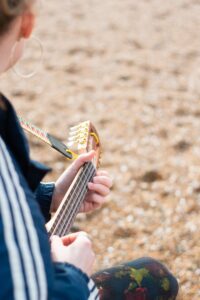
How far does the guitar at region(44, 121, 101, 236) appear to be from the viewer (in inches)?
50.1

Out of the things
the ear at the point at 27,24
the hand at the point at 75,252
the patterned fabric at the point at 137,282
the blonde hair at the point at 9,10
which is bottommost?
the patterned fabric at the point at 137,282

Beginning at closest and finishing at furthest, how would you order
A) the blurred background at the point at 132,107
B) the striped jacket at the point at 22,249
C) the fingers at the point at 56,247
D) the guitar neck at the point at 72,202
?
the striped jacket at the point at 22,249, the fingers at the point at 56,247, the guitar neck at the point at 72,202, the blurred background at the point at 132,107

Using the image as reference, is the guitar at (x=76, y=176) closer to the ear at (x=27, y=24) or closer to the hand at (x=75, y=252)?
the hand at (x=75, y=252)

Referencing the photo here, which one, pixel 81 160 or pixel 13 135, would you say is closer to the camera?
pixel 13 135

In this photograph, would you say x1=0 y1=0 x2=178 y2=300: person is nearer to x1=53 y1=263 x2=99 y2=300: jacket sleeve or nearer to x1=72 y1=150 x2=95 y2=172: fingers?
x1=53 y1=263 x2=99 y2=300: jacket sleeve

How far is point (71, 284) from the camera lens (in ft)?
3.40

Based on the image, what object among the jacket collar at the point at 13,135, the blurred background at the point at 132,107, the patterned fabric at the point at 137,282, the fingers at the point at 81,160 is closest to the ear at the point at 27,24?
the jacket collar at the point at 13,135

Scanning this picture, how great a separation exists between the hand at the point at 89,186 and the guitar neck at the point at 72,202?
0.05ft

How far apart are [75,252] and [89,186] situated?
36 cm

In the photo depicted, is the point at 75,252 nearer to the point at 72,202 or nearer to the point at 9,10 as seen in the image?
the point at 72,202

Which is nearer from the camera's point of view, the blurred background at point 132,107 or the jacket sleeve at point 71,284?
the jacket sleeve at point 71,284

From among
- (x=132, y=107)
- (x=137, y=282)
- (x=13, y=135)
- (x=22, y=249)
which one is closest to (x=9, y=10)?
(x=13, y=135)

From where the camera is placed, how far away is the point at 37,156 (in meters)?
3.14

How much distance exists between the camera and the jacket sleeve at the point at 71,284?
40.1 inches
